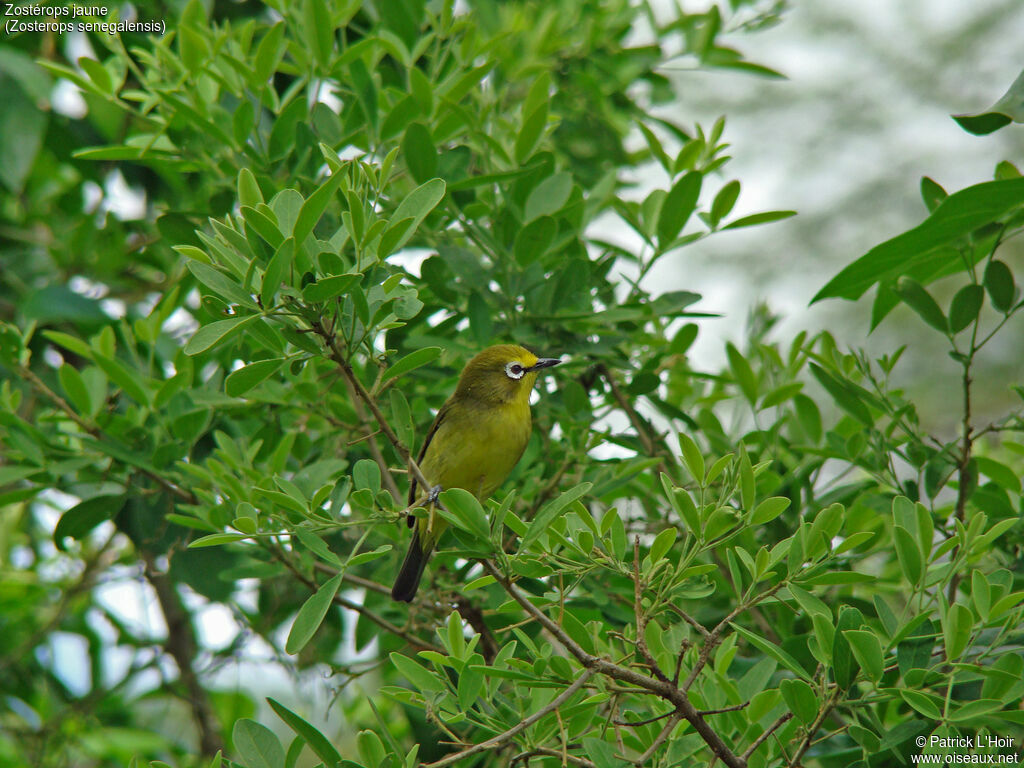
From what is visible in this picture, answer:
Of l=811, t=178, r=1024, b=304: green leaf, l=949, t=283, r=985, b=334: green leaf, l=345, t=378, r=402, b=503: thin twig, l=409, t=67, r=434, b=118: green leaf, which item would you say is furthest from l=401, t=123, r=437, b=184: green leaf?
l=949, t=283, r=985, b=334: green leaf

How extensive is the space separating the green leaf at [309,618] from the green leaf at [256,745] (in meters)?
0.26

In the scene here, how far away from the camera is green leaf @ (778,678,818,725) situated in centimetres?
186

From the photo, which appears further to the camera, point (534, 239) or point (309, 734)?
point (534, 239)

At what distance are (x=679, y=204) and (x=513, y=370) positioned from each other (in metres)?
0.87

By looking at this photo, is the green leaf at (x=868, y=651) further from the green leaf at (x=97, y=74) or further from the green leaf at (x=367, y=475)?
the green leaf at (x=97, y=74)

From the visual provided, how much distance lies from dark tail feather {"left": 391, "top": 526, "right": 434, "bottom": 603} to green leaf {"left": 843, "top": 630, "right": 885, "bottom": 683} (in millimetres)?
1412

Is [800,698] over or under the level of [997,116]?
under

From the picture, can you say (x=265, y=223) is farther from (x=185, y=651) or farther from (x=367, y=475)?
(x=185, y=651)

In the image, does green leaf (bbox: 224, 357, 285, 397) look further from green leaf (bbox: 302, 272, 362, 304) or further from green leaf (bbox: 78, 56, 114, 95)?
green leaf (bbox: 78, 56, 114, 95)

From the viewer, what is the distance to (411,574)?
9.53ft

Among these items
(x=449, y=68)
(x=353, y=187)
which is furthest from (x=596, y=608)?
(x=449, y=68)

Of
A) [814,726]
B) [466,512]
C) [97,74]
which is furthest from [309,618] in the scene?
[97,74]

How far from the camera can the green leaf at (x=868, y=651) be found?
1.80 metres

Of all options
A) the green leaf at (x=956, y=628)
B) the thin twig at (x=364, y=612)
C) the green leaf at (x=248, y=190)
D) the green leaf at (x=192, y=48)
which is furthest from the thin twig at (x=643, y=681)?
the green leaf at (x=192, y=48)
